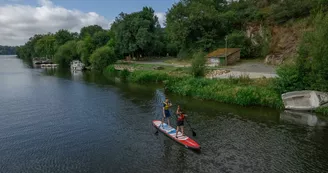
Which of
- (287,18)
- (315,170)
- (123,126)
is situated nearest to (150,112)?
(123,126)

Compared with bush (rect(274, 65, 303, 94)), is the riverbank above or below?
below

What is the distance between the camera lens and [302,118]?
24016 millimetres

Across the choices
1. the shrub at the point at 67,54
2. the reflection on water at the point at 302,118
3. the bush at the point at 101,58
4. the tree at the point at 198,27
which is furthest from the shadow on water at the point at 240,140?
the shrub at the point at 67,54

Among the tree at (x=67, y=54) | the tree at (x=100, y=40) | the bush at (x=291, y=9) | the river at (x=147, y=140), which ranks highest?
the bush at (x=291, y=9)

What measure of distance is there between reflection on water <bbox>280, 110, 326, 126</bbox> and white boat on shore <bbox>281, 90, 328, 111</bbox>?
0.79 m

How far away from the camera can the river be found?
49.8 ft

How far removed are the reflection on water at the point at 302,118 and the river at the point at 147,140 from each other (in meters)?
0.09

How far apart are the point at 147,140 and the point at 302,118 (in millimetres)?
15239

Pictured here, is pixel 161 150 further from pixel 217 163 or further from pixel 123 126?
pixel 123 126

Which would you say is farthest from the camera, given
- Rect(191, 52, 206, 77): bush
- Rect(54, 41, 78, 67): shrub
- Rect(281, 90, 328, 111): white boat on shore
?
Rect(54, 41, 78, 67): shrub

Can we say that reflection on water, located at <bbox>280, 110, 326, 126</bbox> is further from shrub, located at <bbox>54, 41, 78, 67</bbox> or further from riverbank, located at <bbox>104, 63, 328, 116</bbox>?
shrub, located at <bbox>54, 41, 78, 67</bbox>

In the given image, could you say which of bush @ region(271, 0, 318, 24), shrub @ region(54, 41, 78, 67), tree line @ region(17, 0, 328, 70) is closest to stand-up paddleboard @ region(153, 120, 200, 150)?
tree line @ region(17, 0, 328, 70)

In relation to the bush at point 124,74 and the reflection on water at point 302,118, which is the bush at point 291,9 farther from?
the bush at point 124,74

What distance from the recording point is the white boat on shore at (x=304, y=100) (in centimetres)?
2566
